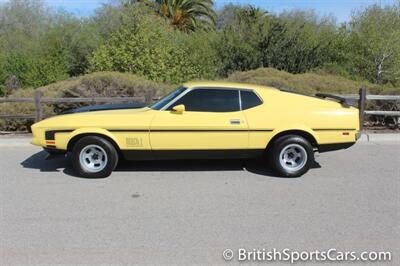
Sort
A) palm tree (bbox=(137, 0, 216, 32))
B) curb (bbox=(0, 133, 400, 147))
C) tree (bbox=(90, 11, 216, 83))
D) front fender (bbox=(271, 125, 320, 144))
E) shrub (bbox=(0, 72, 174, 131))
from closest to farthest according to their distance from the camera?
front fender (bbox=(271, 125, 320, 144))
curb (bbox=(0, 133, 400, 147))
shrub (bbox=(0, 72, 174, 131))
tree (bbox=(90, 11, 216, 83))
palm tree (bbox=(137, 0, 216, 32))

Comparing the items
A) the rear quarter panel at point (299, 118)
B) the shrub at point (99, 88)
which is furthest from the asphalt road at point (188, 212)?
the shrub at point (99, 88)

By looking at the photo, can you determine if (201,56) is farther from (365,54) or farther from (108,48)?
(365,54)

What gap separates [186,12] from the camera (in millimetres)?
33062

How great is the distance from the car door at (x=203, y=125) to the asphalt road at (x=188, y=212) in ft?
1.60

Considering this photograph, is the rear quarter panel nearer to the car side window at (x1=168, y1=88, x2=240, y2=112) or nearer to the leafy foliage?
the car side window at (x1=168, y1=88, x2=240, y2=112)

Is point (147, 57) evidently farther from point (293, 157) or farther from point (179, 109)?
point (293, 157)

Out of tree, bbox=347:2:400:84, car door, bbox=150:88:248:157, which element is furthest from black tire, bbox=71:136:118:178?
tree, bbox=347:2:400:84

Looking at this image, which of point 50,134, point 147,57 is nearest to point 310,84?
point 147,57

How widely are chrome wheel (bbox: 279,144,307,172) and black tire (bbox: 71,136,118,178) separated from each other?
246cm

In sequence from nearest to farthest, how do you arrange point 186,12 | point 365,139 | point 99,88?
point 365,139 → point 99,88 → point 186,12

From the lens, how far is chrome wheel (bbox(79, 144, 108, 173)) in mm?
5984

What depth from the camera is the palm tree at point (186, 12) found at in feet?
104

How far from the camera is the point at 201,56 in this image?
1817 centimetres

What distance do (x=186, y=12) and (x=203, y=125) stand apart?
28744 millimetres
